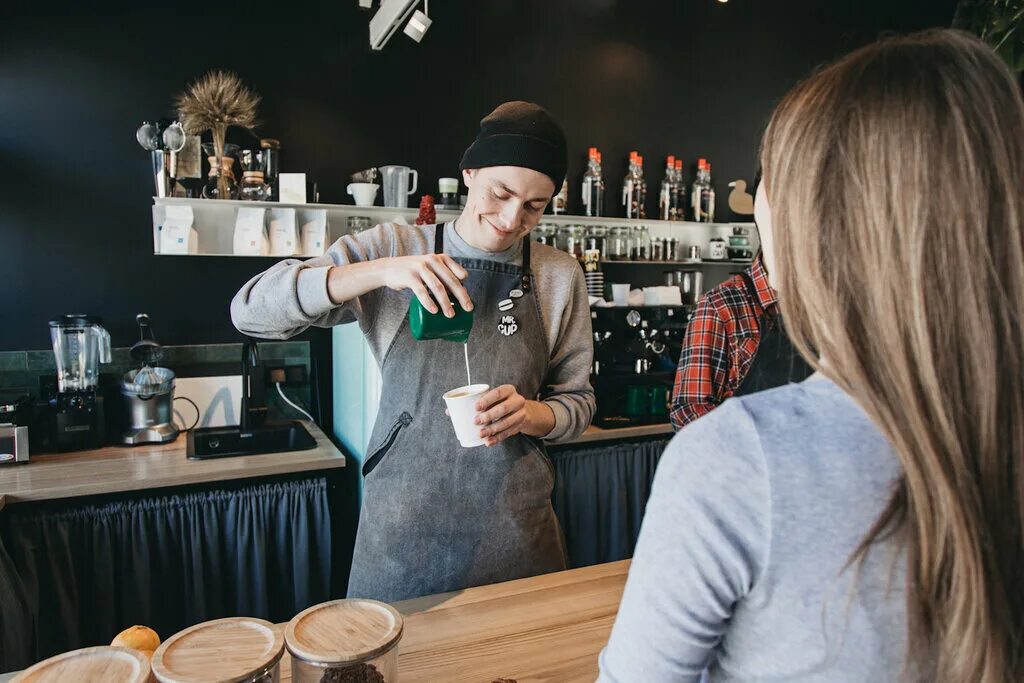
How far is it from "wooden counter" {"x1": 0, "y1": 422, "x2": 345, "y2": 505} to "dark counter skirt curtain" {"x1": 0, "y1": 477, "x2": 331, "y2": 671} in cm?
7

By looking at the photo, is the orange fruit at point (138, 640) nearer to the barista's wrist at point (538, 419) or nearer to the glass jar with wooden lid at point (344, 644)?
the glass jar with wooden lid at point (344, 644)

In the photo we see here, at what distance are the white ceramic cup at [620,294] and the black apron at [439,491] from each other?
225 cm

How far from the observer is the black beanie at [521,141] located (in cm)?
151

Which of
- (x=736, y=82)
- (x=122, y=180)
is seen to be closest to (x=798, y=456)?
(x=122, y=180)

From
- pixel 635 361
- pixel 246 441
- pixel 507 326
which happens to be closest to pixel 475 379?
pixel 507 326

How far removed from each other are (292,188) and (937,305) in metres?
2.92

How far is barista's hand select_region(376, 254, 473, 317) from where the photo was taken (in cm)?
133

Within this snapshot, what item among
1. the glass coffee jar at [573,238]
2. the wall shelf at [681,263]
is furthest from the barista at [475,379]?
the wall shelf at [681,263]

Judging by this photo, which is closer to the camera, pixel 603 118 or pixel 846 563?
pixel 846 563

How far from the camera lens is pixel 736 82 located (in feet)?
14.3

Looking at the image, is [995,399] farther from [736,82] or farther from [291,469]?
[736,82]

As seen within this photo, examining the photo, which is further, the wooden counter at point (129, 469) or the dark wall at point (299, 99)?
the dark wall at point (299, 99)

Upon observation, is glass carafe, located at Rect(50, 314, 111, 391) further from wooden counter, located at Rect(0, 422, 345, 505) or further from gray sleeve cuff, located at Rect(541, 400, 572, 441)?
gray sleeve cuff, located at Rect(541, 400, 572, 441)

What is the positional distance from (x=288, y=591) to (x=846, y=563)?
2438 mm
